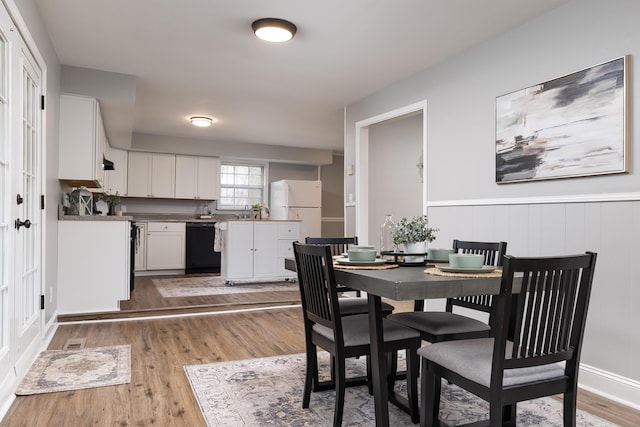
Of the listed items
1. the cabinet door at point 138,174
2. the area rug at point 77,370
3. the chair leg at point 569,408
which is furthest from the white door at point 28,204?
the cabinet door at point 138,174

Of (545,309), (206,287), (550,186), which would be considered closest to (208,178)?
(206,287)

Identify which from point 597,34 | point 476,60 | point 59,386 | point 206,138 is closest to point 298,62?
point 476,60

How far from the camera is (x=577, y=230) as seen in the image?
2693 millimetres

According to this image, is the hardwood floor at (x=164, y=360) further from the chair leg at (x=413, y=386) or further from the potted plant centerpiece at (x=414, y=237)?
the potted plant centerpiece at (x=414, y=237)

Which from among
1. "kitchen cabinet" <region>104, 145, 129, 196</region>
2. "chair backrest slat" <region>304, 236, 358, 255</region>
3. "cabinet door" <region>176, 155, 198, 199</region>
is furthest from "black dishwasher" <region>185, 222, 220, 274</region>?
"chair backrest slat" <region>304, 236, 358, 255</region>

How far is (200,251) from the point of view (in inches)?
303

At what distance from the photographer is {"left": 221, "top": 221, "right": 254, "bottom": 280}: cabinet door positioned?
620 cm

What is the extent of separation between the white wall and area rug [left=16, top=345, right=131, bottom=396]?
8.68 feet

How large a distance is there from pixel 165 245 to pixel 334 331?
6.29 metres

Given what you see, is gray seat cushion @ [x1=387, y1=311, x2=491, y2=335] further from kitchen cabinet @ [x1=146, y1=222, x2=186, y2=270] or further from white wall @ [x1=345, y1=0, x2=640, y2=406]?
kitchen cabinet @ [x1=146, y1=222, x2=186, y2=270]

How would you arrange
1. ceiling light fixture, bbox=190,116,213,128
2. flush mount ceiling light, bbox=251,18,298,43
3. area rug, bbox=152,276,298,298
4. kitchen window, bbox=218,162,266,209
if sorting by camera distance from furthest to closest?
kitchen window, bbox=218,162,266,209
ceiling light fixture, bbox=190,116,213,128
area rug, bbox=152,276,298,298
flush mount ceiling light, bbox=251,18,298,43

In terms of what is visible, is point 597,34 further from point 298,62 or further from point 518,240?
point 298,62

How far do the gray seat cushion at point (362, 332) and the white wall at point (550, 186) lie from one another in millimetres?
1328

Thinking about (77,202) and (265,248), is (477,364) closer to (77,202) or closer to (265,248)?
(77,202)
